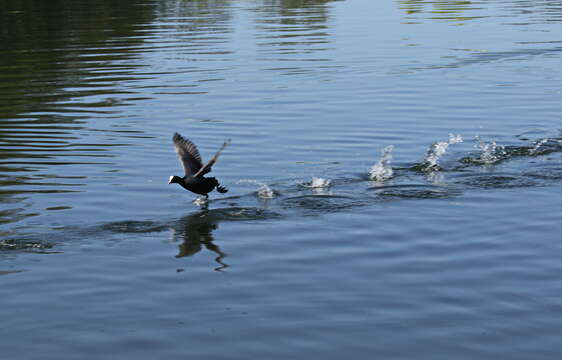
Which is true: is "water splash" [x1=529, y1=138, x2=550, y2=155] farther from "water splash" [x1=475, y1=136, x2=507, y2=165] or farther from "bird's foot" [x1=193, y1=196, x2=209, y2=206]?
"bird's foot" [x1=193, y1=196, x2=209, y2=206]

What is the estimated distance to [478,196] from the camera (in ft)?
48.6

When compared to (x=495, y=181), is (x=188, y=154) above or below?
above

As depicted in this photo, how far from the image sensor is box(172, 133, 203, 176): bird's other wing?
14656mm

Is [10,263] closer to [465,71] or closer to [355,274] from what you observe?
[355,274]

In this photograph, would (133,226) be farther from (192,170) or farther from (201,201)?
(201,201)

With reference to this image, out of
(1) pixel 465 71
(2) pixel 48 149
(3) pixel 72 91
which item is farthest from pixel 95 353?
(1) pixel 465 71

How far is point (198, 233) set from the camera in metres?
13.5

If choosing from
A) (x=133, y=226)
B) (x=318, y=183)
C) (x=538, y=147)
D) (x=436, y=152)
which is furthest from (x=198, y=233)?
(x=538, y=147)

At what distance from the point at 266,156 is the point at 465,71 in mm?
12485

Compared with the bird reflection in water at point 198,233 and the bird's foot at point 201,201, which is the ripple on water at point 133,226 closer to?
the bird reflection in water at point 198,233

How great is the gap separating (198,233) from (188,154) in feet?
5.72

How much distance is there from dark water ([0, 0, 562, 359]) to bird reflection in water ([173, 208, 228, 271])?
0.04 metres

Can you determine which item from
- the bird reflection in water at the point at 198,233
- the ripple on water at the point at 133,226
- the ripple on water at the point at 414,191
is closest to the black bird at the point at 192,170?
the bird reflection in water at the point at 198,233

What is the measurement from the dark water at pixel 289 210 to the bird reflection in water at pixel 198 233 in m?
0.04
